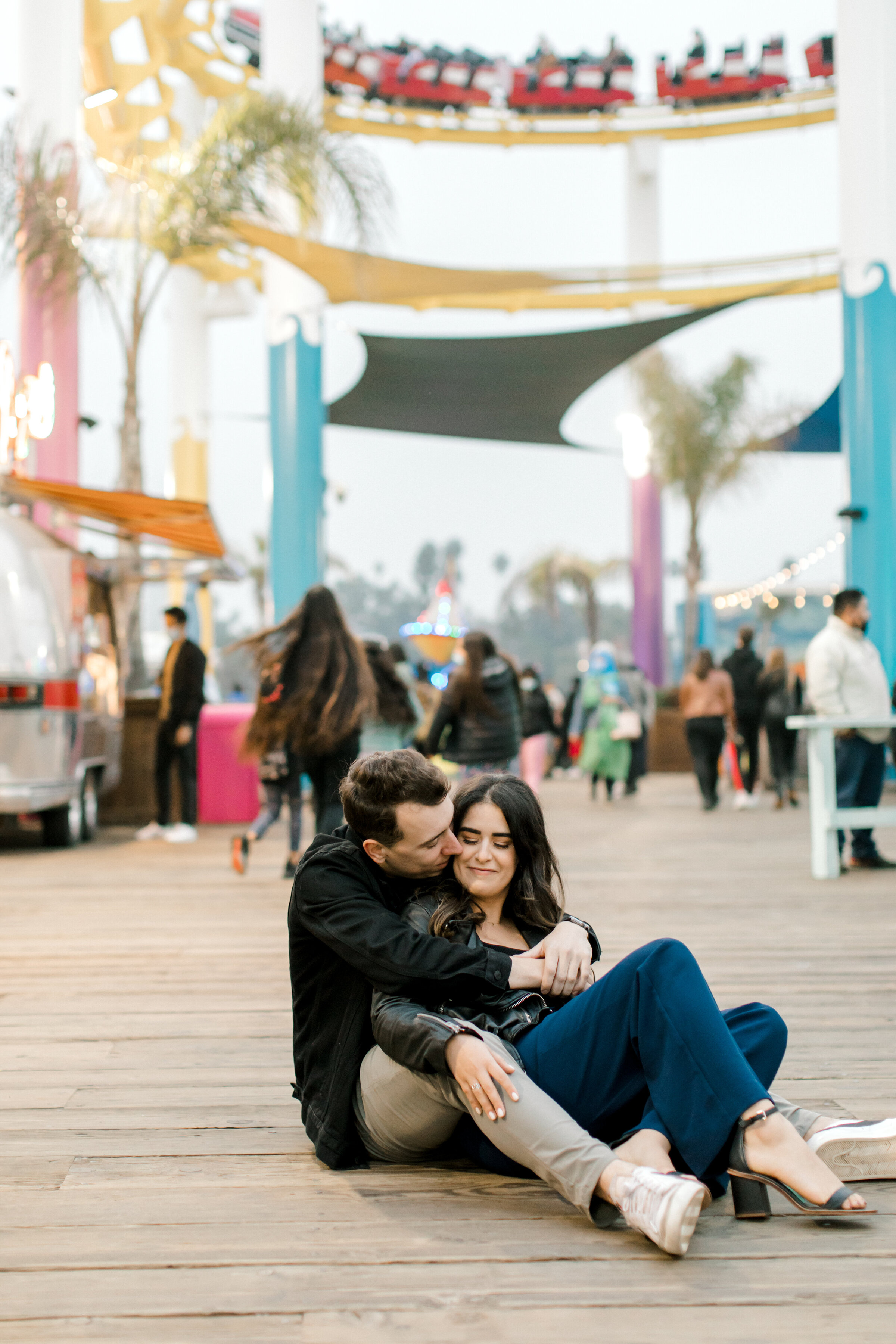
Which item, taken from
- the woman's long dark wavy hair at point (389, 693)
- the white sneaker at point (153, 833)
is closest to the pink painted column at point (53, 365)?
the white sneaker at point (153, 833)

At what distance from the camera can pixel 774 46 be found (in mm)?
21172

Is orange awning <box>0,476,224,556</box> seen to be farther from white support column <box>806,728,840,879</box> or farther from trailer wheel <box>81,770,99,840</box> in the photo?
white support column <box>806,728,840,879</box>

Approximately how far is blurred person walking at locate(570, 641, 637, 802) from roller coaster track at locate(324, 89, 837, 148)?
1239cm

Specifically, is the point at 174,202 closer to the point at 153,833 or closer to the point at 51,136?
A: the point at 51,136

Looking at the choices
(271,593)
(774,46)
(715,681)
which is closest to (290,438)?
(271,593)

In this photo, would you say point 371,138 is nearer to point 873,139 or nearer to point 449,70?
point 449,70

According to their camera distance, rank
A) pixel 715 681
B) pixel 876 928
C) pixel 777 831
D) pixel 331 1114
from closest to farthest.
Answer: pixel 331 1114 → pixel 876 928 → pixel 777 831 → pixel 715 681

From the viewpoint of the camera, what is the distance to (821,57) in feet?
68.1

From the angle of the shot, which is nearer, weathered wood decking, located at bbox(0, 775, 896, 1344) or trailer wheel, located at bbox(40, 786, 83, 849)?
weathered wood decking, located at bbox(0, 775, 896, 1344)

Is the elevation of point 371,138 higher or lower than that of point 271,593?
higher

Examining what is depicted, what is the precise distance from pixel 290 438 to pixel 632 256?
12.7 m

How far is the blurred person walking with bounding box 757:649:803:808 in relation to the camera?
11.6 metres

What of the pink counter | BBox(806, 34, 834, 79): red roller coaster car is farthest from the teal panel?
BBox(806, 34, 834, 79): red roller coaster car

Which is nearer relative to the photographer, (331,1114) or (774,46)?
(331,1114)
